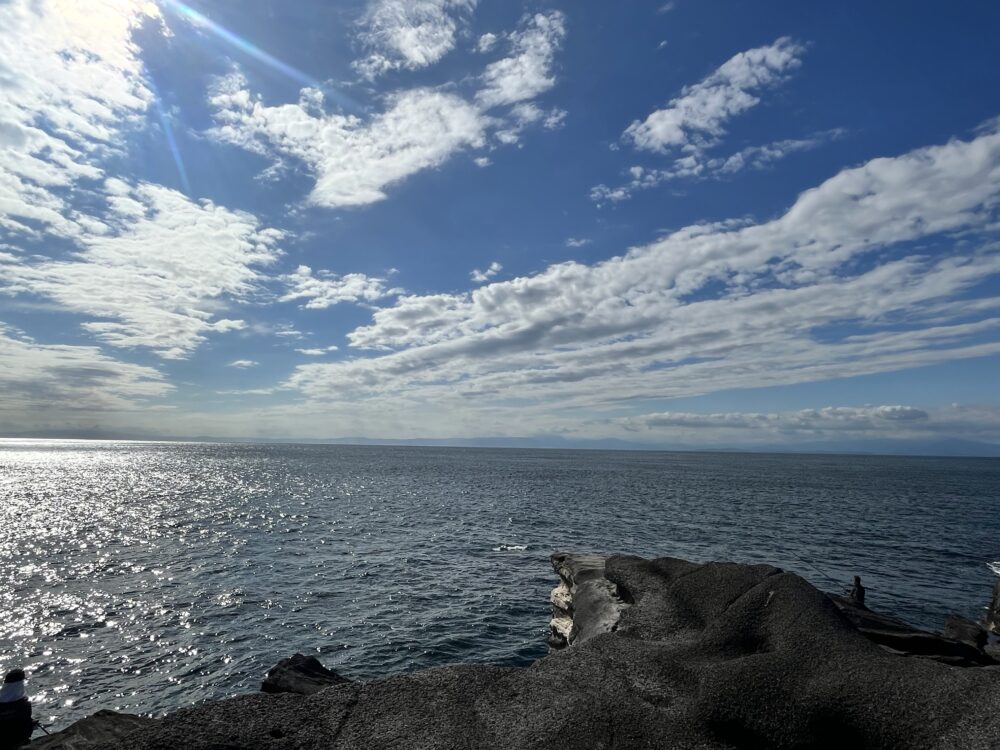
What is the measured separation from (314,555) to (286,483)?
69.4 meters

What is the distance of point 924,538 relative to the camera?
5272 cm

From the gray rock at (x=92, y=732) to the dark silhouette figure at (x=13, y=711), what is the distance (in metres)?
2.09

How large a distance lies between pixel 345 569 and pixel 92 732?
89.0ft

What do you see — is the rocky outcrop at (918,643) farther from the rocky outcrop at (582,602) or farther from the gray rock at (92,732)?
the gray rock at (92,732)

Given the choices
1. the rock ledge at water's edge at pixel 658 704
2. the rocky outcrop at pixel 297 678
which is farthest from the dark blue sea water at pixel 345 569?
the rock ledge at water's edge at pixel 658 704

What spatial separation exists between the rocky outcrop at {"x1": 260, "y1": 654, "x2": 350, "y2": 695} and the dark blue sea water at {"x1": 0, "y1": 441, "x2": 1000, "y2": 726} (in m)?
6.51

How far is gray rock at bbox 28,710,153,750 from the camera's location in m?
10.1

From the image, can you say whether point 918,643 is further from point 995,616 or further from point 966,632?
point 995,616

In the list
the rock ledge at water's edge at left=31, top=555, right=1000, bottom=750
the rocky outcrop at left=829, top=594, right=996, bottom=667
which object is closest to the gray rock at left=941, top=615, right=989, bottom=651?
the rocky outcrop at left=829, top=594, right=996, bottom=667

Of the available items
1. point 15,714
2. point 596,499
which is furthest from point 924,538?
point 15,714

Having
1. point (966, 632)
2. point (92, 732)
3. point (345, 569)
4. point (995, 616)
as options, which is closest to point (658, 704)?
point (92, 732)

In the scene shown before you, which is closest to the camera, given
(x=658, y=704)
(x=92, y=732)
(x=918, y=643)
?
(x=92, y=732)

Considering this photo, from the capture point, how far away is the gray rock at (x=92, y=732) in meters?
10.1

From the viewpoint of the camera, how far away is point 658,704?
1079 cm
